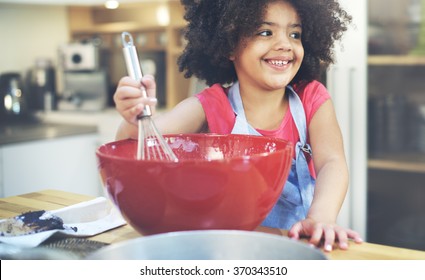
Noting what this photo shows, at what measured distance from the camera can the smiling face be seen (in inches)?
37.6

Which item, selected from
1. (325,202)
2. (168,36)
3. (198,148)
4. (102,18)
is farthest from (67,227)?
(102,18)

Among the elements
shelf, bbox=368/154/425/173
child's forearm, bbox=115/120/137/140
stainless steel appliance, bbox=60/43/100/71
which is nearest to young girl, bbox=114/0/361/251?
child's forearm, bbox=115/120/137/140

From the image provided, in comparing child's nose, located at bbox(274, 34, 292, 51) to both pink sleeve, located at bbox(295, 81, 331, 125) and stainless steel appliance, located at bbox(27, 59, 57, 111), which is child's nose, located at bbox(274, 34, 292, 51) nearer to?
pink sleeve, located at bbox(295, 81, 331, 125)

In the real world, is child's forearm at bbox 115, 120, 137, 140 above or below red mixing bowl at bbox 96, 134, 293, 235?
above

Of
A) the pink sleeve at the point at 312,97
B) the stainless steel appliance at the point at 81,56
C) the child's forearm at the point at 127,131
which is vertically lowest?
the child's forearm at the point at 127,131

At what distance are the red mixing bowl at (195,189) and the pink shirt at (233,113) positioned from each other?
0.38 meters

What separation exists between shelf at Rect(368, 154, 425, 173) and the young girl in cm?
93

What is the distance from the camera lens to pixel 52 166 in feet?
7.59

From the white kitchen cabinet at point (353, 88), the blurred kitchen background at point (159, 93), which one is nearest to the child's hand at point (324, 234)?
the blurred kitchen background at point (159, 93)

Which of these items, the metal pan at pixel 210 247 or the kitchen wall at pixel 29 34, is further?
the kitchen wall at pixel 29 34

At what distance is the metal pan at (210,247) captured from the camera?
48cm

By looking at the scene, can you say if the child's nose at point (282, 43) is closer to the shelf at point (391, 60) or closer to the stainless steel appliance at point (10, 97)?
the shelf at point (391, 60)

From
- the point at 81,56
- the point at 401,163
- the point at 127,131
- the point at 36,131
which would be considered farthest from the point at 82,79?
the point at 127,131

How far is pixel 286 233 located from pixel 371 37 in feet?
4.54
